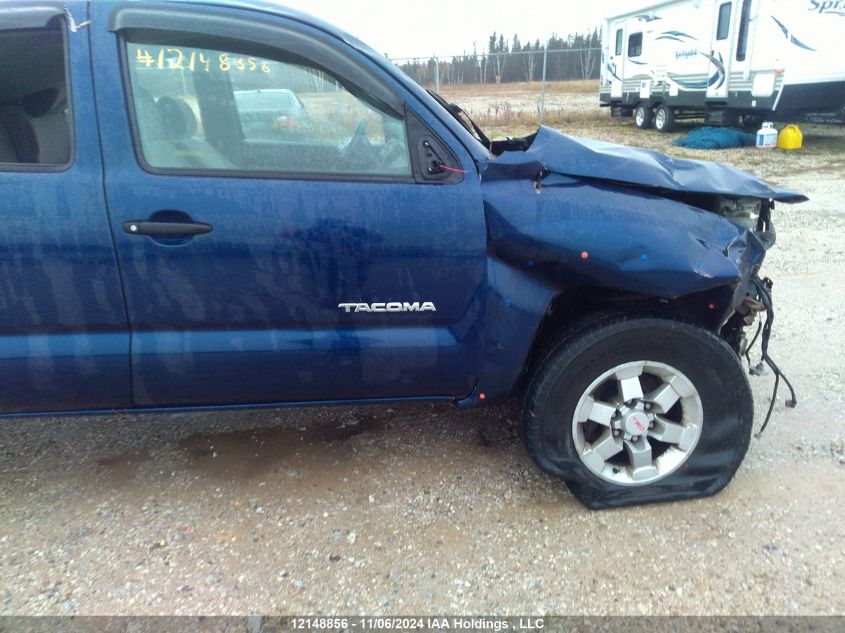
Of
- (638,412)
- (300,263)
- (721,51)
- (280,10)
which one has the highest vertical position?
(721,51)

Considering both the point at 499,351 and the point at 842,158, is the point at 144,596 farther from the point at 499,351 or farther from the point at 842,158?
the point at 842,158

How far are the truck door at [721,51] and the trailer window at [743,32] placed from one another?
0.68ft

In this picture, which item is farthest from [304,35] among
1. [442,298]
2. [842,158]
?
[842,158]

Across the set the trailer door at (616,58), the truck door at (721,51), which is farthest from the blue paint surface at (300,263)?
the trailer door at (616,58)

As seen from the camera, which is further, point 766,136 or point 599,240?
Result: point 766,136

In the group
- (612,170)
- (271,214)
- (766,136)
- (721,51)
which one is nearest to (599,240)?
(612,170)

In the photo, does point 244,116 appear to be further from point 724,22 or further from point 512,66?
point 512,66

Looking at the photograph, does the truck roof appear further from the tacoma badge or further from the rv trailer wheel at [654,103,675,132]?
the rv trailer wheel at [654,103,675,132]

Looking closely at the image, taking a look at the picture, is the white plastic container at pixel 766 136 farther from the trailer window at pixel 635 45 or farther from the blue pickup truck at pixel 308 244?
the blue pickup truck at pixel 308 244

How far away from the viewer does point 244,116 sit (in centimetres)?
250

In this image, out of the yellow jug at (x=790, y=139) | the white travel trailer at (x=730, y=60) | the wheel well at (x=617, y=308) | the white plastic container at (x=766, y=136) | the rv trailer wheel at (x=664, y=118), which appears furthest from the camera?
the rv trailer wheel at (x=664, y=118)

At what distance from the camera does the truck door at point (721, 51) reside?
13.3 m

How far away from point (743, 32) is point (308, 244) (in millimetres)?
13890

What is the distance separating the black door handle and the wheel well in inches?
53.8
